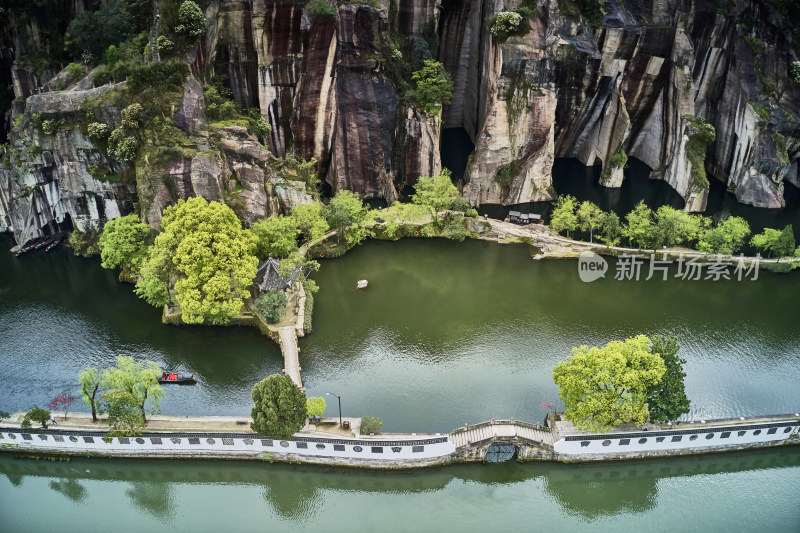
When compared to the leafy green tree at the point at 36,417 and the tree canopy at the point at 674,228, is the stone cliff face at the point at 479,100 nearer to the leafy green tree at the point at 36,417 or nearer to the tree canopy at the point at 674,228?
the tree canopy at the point at 674,228

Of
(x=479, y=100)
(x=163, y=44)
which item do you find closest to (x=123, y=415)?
(x=163, y=44)

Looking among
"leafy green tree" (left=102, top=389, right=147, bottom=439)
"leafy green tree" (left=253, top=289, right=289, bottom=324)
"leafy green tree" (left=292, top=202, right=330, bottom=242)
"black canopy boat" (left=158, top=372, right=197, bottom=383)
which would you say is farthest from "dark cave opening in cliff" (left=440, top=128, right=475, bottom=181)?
"leafy green tree" (left=102, top=389, right=147, bottom=439)

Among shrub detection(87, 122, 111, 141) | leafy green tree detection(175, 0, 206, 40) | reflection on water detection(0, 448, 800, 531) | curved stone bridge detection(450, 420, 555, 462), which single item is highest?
leafy green tree detection(175, 0, 206, 40)

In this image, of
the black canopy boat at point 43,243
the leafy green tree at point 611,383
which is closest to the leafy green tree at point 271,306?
the leafy green tree at point 611,383

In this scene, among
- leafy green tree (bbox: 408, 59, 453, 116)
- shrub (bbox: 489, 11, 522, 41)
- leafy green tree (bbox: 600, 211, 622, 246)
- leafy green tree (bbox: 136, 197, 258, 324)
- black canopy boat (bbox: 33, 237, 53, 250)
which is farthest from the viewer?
leafy green tree (bbox: 408, 59, 453, 116)

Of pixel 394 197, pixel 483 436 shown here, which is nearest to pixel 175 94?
pixel 394 197

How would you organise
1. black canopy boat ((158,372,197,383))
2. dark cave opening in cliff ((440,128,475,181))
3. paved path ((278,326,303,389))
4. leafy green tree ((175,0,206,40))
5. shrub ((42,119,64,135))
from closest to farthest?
1. paved path ((278,326,303,389))
2. black canopy boat ((158,372,197,383))
3. shrub ((42,119,64,135))
4. leafy green tree ((175,0,206,40))
5. dark cave opening in cliff ((440,128,475,181))

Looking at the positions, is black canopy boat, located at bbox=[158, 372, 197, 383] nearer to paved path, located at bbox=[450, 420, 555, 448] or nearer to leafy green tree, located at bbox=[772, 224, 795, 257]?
paved path, located at bbox=[450, 420, 555, 448]

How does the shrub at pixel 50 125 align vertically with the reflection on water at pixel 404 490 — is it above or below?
above

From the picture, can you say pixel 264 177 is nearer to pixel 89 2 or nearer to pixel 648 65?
pixel 89 2
